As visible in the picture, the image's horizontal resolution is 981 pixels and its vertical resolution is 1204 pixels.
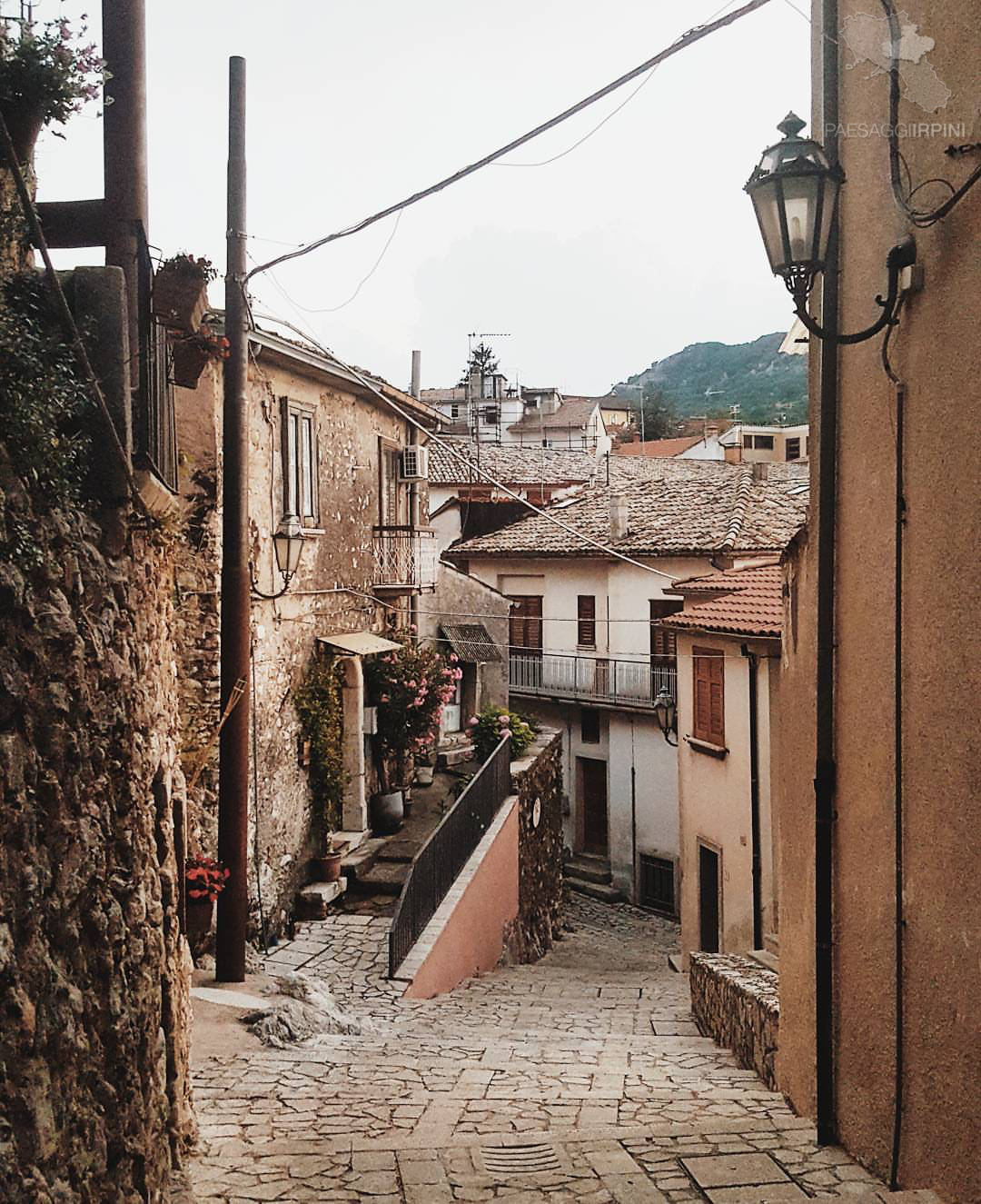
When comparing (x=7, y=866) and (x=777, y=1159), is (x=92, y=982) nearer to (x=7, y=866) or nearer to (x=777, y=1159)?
(x=7, y=866)

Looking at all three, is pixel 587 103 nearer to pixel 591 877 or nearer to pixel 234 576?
pixel 234 576

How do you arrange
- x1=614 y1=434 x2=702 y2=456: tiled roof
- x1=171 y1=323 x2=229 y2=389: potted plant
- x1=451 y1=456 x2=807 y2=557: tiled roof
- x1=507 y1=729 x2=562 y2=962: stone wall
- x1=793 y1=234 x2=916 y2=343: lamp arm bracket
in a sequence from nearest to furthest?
x1=793 y1=234 x2=916 y2=343: lamp arm bracket
x1=171 y1=323 x2=229 y2=389: potted plant
x1=507 y1=729 x2=562 y2=962: stone wall
x1=451 y1=456 x2=807 y2=557: tiled roof
x1=614 y1=434 x2=702 y2=456: tiled roof

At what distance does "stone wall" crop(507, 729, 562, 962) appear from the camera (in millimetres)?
17859

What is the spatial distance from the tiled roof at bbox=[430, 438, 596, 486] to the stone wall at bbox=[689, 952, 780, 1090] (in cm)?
2423

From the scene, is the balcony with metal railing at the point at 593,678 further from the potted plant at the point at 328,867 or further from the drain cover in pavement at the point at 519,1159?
the drain cover in pavement at the point at 519,1159

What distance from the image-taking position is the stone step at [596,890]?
84.9 ft

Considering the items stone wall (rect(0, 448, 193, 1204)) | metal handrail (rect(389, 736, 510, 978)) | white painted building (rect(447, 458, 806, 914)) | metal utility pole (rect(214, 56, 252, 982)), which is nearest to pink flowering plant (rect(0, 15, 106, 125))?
stone wall (rect(0, 448, 193, 1204))

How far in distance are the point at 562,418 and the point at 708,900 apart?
4959 centimetres

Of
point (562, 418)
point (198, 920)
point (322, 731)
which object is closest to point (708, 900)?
point (322, 731)

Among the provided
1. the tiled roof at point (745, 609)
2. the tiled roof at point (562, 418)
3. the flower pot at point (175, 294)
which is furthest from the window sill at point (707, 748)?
the tiled roof at point (562, 418)

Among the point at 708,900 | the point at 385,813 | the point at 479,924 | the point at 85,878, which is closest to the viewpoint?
the point at 85,878

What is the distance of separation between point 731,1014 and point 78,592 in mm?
7261

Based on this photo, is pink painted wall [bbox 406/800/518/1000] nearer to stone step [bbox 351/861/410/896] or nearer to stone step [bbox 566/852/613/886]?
stone step [bbox 351/861/410/896]

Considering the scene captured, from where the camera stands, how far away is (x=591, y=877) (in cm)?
2656
